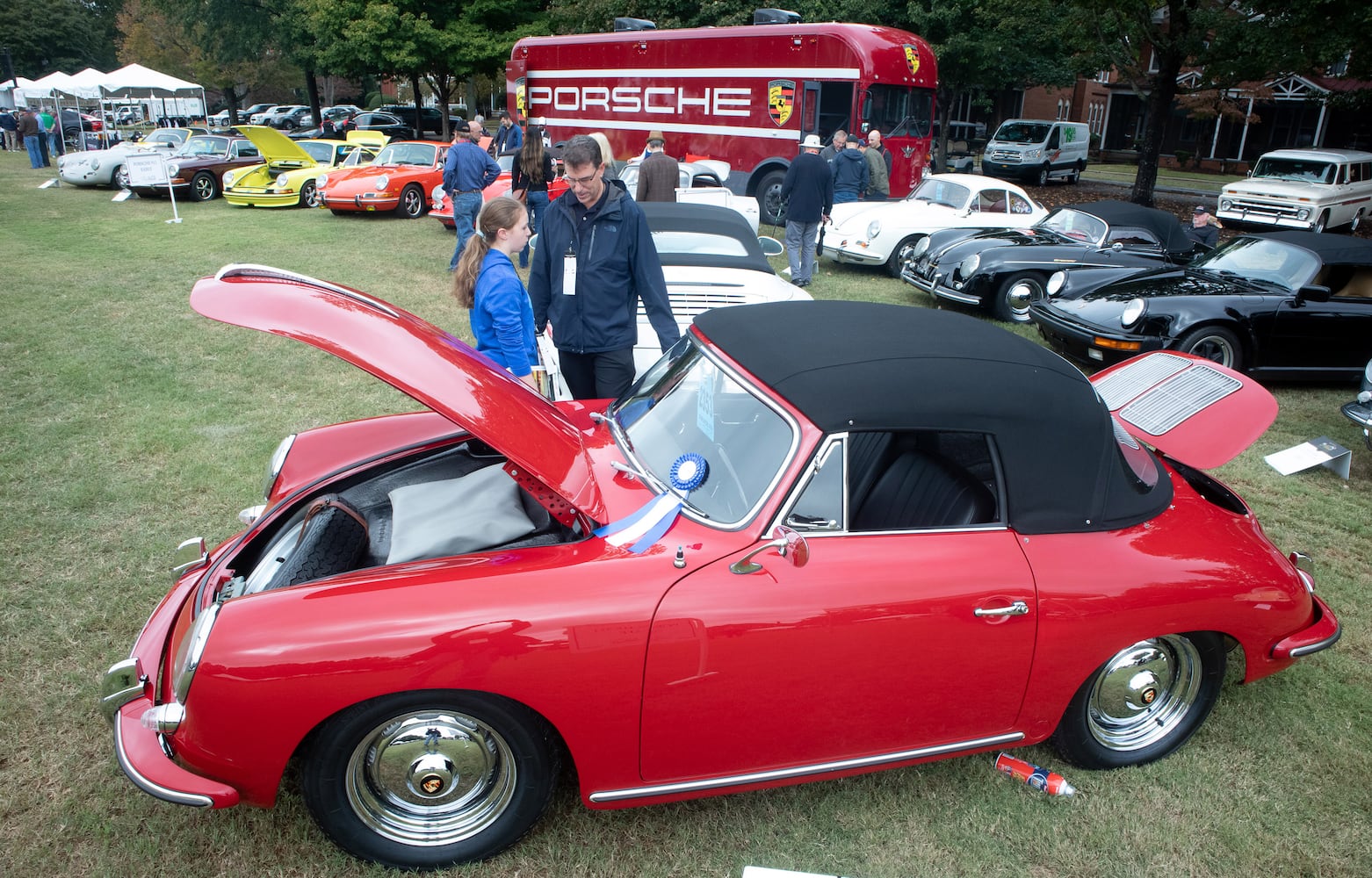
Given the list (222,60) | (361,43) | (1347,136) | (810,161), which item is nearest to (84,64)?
(222,60)

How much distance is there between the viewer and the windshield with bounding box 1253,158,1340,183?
765 inches

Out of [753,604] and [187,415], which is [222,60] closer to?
[187,415]

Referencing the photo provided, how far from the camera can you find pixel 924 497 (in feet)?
9.46

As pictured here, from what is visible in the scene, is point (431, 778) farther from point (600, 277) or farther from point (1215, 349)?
point (1215, 349)

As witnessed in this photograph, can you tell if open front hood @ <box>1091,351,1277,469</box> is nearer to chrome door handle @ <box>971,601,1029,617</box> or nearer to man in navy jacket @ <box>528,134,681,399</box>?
chrome door handle @ <box>971,601,1029,617</box>

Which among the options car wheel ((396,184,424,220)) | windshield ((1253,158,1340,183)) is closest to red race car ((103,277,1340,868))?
car wheel ((396,184,424,220))

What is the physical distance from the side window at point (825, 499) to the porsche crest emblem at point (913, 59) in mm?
14952

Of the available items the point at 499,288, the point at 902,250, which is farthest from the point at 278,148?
the point at 499,288

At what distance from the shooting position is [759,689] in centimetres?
249

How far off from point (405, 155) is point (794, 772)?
52.6ft

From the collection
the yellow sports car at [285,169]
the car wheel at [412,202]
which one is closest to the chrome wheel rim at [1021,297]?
the car wheel at [412,202]

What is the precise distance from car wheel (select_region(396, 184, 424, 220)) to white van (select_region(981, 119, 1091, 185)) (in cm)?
1957

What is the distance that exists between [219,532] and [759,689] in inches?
128

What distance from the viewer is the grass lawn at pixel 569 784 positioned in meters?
2.66
